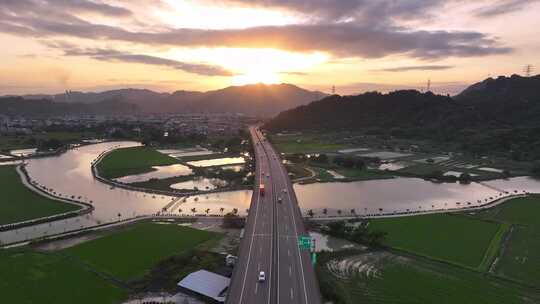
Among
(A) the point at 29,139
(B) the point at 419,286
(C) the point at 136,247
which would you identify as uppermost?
(A) the point at 29,139

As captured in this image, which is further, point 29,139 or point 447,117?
point 447,117

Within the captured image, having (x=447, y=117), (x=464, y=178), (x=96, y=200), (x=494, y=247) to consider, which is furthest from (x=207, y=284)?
(x=447, y=117)

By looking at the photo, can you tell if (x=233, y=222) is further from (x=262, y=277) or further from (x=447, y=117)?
(x=447, y=117)

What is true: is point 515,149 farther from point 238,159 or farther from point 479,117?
point 238,159

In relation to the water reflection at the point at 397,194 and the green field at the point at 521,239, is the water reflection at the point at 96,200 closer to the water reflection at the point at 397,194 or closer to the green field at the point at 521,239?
the water reflection at the point at 397,194

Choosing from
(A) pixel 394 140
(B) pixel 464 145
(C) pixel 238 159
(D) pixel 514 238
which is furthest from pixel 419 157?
(D) pixel 514 238

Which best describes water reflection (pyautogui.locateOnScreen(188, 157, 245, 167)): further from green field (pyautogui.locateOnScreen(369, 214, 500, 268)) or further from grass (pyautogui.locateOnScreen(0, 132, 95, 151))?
grass (pyautogui.locateOnScreen(0, 132, 95, 151))
